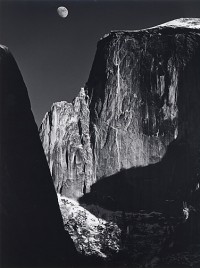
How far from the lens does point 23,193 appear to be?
5150cm

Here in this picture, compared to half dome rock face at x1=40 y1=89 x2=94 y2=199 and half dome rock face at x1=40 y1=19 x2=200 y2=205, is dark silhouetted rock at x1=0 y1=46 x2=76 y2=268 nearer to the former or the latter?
half dome rock face at x1=40 y1=19 x2=200 y2=205

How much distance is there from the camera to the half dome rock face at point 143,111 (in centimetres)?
12319

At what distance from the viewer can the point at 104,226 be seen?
11638cm

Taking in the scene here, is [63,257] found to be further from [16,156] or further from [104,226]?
[104,226]

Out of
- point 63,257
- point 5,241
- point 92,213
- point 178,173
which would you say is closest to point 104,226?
point 92,213

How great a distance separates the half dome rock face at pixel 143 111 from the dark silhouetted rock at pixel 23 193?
66.6 m

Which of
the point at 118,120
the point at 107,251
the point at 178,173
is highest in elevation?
the point at 118,120

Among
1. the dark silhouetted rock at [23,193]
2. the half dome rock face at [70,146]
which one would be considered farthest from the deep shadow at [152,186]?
the dark silhouetted rock at [23,193]

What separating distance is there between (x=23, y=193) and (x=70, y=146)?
3205 inches

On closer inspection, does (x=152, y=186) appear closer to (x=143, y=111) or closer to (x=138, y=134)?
(x=138, y=134)

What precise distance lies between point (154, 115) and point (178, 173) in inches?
521

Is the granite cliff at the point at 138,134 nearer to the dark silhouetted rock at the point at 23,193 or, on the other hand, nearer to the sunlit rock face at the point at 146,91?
the sunlit rock face at the point at 146,91

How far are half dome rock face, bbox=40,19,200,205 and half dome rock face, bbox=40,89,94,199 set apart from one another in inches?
9.6

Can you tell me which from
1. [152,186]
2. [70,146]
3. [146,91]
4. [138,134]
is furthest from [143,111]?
[70,146]
